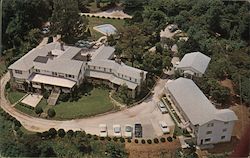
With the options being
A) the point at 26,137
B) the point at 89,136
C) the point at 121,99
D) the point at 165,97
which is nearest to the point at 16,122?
the point at 26,137

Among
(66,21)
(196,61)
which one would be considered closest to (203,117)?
(196,61)

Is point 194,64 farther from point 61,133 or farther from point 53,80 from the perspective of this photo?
point 61,133

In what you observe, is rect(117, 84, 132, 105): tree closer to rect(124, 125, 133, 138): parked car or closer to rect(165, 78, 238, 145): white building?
rect(124, 125, 133, 138): parked car

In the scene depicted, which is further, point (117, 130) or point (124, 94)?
point (124, 94)

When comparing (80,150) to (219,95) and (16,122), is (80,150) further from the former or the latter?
(219,95)

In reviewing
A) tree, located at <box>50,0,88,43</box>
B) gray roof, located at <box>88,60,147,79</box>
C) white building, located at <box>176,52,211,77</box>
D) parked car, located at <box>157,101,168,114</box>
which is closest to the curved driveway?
Result: parked car, located at <box>157,101,168,114</box>

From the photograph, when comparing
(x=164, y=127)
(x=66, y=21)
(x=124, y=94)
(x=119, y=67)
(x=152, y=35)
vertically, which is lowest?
(x=164, y=127)
